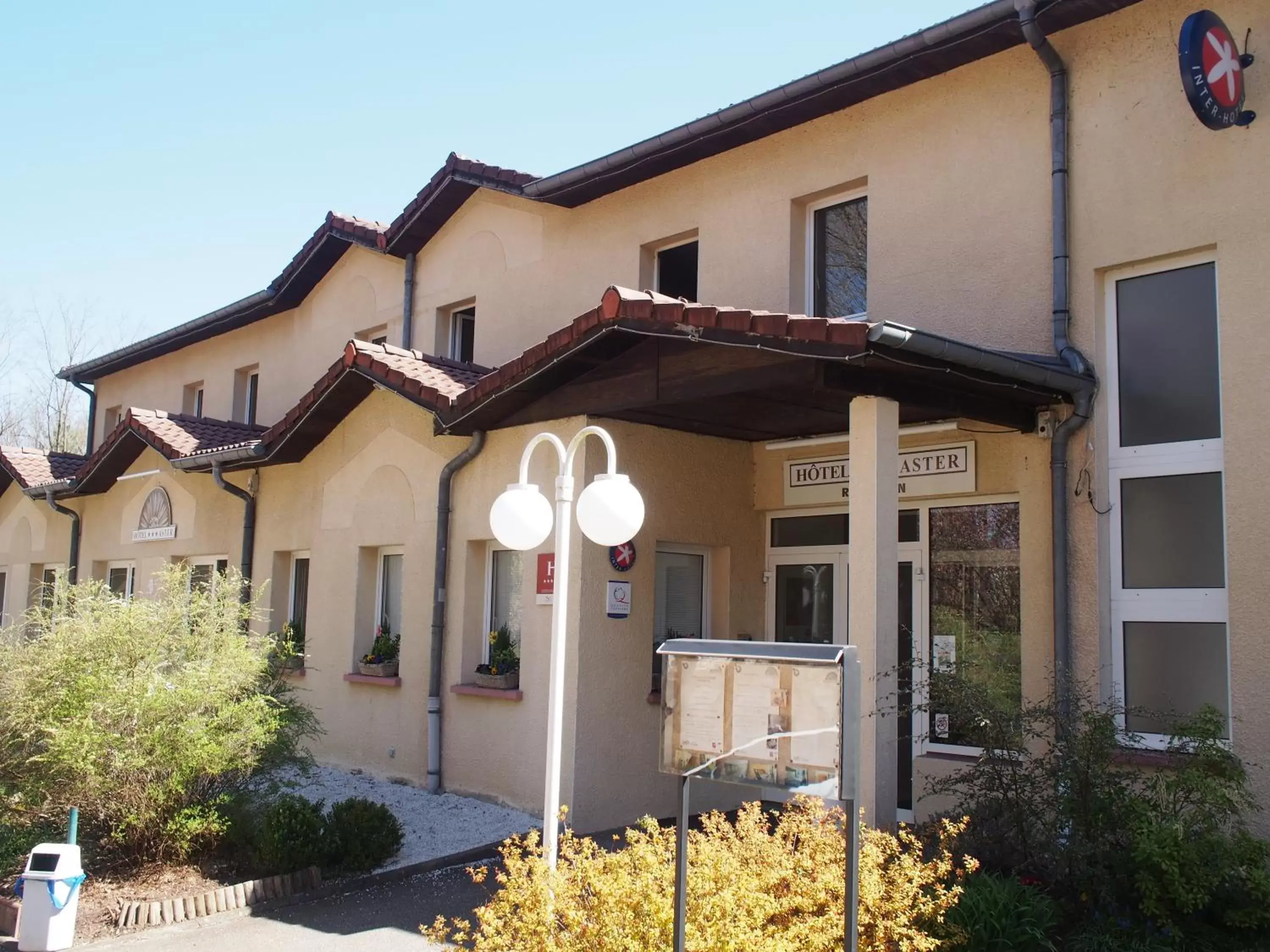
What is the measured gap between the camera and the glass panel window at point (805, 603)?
9.73 metres

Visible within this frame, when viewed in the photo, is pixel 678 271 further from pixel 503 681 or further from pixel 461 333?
pixel 503 681

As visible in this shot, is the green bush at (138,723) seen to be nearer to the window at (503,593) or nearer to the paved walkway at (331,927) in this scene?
the paved walkway at (331,927)

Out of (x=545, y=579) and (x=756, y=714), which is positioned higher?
(x=545, y=579)

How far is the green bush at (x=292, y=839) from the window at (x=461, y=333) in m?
6.55

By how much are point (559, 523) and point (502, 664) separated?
4584mm

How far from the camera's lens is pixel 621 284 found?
10906 millimetres

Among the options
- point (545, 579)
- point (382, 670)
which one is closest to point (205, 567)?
point (382, 670)

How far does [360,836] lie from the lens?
25.5ft

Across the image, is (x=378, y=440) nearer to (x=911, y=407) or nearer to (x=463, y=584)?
(x=463, y=584)

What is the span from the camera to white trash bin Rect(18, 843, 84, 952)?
248 inches

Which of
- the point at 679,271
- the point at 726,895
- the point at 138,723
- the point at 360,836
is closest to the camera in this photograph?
the point at 726,895

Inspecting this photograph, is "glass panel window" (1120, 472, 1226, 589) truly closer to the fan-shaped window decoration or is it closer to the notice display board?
the notice display board

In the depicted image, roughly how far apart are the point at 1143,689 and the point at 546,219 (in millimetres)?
7330

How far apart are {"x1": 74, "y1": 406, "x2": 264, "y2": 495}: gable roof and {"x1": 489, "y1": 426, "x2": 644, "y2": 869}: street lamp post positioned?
24.6ft
